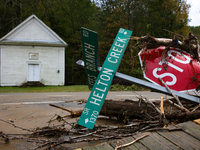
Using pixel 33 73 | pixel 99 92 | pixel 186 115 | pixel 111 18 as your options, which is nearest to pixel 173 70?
pixel 186 115

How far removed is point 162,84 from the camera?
2551mm

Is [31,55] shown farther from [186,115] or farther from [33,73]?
[186,115]

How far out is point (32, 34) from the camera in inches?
844

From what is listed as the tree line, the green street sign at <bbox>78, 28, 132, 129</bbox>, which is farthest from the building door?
the green street sign at <bbox>78, 28, 132, 129</bbox>

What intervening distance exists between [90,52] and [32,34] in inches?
833

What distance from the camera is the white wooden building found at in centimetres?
2070

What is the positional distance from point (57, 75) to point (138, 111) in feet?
62.7

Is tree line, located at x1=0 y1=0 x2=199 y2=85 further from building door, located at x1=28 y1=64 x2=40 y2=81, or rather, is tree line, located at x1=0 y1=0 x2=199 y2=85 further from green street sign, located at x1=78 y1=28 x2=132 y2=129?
green street sign, located at x1=78 y1=28 x2=132 y2=129

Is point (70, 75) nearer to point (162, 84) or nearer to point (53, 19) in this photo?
point (53, 19)

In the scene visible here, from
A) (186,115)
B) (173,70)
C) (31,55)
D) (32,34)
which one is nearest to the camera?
(173,70)

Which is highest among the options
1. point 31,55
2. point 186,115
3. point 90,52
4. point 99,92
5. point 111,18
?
point 111,18

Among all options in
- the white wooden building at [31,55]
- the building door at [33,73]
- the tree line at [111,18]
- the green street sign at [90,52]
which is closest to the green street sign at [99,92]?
the green street sign at [90,52]

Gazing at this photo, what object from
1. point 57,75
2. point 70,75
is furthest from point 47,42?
point 70,75

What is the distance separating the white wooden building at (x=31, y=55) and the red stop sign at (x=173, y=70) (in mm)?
19853
